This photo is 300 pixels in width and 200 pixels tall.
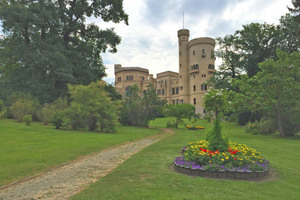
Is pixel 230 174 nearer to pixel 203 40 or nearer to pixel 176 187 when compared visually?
pixel 176 187

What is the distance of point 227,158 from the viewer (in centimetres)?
759

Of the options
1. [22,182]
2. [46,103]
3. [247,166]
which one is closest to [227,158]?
[247,166]

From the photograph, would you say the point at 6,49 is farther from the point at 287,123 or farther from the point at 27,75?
the point at 287,123

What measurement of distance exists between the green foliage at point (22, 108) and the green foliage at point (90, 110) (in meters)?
6.52

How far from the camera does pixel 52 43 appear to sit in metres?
29.5

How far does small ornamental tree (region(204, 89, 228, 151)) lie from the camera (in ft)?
29.4

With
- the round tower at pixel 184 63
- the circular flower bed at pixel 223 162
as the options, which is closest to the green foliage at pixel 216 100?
the circular flower bed at pixel 223 162

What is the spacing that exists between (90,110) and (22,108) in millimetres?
9071

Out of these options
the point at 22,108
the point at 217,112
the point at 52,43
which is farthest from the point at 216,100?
the point at 52,43

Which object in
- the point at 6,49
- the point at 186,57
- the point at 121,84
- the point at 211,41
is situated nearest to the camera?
the point at 6,49

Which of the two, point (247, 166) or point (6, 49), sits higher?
point (6, 49)

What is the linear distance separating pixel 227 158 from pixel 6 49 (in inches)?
1257

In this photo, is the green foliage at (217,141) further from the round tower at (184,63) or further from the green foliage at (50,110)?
the round tower at (184,63)

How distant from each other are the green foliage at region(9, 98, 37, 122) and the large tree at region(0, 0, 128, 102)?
2450mm
